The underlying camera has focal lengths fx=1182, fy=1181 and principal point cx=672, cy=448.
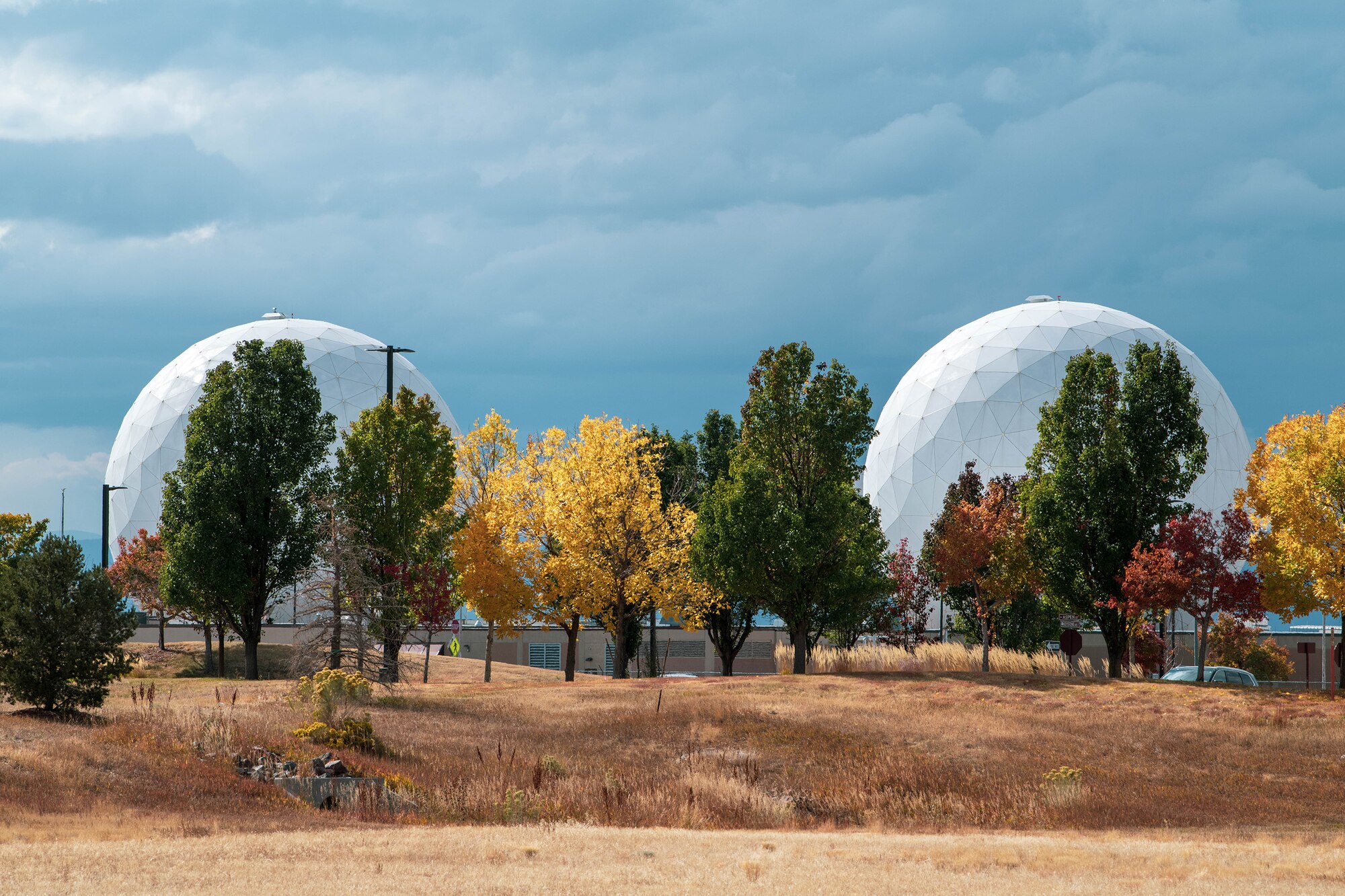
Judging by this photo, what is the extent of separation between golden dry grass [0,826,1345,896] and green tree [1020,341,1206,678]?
23182mm

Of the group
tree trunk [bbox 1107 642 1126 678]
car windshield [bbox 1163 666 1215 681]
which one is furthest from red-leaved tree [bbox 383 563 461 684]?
car windshield [bbox 1163 666 1215 681]

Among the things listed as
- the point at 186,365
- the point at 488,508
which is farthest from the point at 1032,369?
the point at 186,365

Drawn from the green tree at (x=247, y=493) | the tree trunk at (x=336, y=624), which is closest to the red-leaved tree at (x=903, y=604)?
the green tree at (x=247, y=493)

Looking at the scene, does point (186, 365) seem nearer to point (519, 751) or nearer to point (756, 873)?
point (519, 751)

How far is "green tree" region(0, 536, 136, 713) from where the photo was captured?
24.4 meters

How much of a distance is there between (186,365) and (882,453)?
45.7 meters

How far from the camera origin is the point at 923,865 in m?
14.3

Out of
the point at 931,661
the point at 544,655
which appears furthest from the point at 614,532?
the point at 544,655

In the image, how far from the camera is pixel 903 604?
5225 cm

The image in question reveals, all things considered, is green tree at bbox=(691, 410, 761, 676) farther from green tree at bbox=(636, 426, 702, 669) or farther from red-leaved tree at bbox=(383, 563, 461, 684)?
red-leaved tree at bbox=(383, 563, 461, 684)

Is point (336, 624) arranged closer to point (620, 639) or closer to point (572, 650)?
point (620, 639)

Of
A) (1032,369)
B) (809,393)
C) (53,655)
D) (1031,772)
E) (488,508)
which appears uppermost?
(1032,369)

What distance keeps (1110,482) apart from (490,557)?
21277mm

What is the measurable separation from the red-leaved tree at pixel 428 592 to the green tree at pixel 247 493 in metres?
3.72
